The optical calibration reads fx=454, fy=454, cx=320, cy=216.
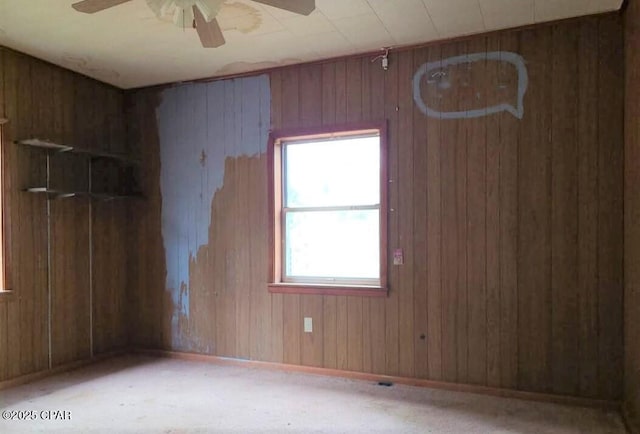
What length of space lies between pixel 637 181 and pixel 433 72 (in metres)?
1.59

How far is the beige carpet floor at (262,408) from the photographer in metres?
2.76

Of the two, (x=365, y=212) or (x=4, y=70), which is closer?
(x=4, y=70)

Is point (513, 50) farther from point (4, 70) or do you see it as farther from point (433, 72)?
point (4, 70)

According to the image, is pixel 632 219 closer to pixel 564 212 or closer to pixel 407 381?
pixel 564 212

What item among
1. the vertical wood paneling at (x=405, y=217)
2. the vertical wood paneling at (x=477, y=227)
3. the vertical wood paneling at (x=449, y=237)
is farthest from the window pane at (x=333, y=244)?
the vertical wood paneling at (x=477, y=227)

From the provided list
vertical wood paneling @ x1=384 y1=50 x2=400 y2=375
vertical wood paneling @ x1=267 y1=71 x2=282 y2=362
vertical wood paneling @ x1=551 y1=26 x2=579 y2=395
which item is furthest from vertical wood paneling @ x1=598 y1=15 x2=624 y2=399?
vertical wood paneling @ x1=267 y1=71 x2=282 y2=362

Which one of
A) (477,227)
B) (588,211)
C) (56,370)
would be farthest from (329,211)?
(56,370)

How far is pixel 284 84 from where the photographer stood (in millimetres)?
4012

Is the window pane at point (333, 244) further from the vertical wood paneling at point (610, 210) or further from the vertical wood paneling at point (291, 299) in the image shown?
the vertical wood paneling at point (610, 210)

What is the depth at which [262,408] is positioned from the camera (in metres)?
3.07

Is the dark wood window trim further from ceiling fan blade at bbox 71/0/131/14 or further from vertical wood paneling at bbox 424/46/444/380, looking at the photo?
vertical wood paneling at bbox 424/46/444/380

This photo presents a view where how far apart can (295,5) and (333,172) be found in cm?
156

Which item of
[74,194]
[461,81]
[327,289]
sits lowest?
[327,289]

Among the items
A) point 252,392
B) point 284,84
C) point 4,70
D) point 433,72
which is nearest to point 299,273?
point 252,392
